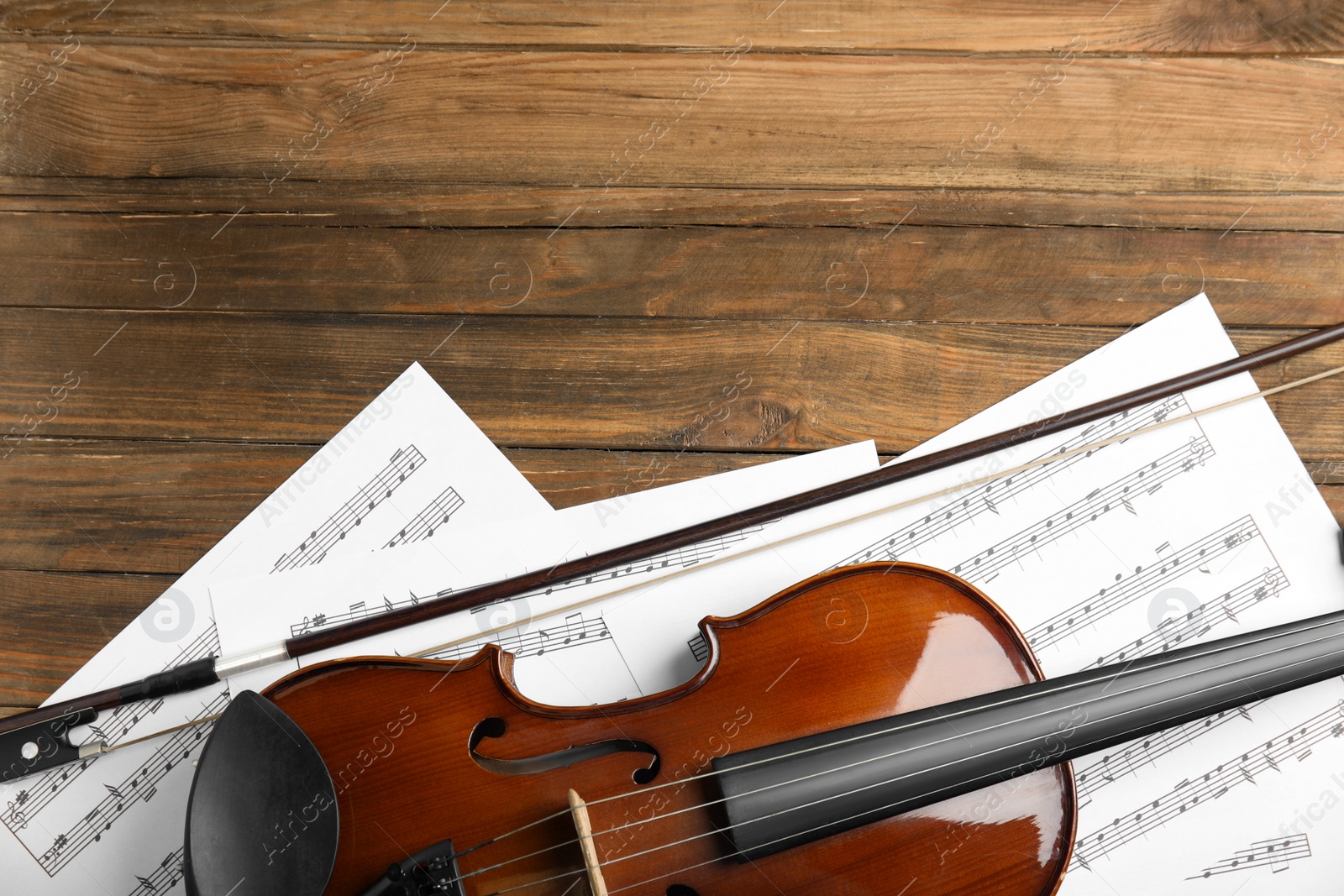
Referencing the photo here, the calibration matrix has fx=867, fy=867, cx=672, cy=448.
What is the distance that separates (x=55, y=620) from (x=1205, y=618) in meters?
1.72

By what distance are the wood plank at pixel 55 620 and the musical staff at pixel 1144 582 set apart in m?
1.33

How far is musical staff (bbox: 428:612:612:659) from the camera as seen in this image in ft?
4.10

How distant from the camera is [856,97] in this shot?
1.38 meters

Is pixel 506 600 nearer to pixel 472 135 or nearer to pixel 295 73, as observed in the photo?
pixel 472 135

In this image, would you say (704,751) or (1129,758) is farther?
(1129,758)

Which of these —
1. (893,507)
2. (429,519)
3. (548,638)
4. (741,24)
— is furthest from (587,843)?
(741,24)

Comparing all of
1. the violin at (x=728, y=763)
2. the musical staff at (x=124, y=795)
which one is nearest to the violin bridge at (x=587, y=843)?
the violin at (x=728, y=763)

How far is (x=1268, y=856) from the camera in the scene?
1276 millimetres

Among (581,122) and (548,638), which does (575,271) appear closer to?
(581,122)

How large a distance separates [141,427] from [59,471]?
14cm

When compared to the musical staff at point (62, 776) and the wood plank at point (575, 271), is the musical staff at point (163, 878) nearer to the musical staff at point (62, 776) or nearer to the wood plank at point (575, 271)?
the musical staff at point (62, 776)

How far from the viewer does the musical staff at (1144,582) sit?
129cm

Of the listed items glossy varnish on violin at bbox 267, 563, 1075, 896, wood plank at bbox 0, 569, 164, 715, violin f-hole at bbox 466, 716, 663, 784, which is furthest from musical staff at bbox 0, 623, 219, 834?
violin f-hole at bbox 466, 716, 663, 784

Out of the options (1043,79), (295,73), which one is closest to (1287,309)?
(1043,79)
